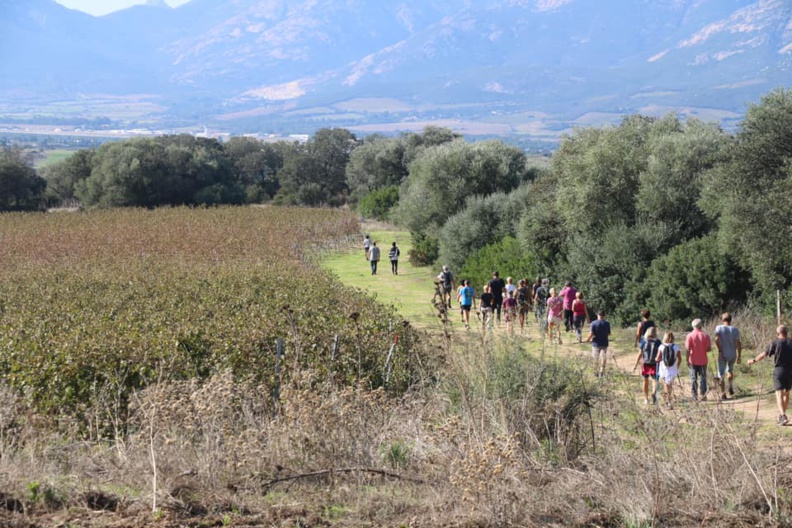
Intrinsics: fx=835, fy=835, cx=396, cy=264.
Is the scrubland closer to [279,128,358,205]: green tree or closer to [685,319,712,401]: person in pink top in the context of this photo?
[685,319,712,401]: person in pink top

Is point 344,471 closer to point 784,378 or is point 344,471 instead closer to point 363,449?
point 363,449

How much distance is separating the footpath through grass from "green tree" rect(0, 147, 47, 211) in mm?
34056

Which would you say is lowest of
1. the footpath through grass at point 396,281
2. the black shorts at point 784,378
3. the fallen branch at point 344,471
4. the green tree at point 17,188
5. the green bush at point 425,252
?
the footpath through grass at point 396,281

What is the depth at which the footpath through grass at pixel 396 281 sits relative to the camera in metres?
27.0

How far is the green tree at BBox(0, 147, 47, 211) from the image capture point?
65831 millimetres

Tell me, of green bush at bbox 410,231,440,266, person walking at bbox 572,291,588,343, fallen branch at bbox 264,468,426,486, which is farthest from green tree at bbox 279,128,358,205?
fallen branch at bbox 264,468,426,486

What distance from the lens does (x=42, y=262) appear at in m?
32.9

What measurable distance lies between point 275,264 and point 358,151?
4628cm

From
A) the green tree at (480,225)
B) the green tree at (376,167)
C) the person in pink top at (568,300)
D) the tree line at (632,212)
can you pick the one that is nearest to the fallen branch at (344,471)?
the person in pink top at (568,300)

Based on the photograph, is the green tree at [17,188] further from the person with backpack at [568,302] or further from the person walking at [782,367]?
the person walking at [782,367]

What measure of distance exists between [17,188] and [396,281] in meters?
44.3

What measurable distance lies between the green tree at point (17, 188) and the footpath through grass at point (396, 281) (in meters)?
34.1

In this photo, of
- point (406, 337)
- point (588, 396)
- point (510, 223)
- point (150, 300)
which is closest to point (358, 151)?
point (510, 223)

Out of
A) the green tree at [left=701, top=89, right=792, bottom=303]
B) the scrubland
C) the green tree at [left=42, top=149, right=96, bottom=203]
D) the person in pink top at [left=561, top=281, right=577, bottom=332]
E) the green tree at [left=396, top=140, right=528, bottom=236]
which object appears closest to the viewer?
the scrubland
